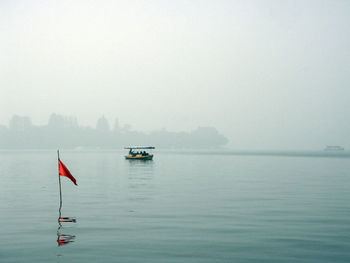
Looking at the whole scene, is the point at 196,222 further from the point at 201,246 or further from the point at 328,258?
the point at 328,258

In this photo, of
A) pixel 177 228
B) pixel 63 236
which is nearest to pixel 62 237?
pixel 63 236

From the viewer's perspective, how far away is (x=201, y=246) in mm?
17797

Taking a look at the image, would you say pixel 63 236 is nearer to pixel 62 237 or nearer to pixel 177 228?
pixel 62 237

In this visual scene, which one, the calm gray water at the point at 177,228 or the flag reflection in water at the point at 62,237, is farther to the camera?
the flag reflection in water at the point at 62,237

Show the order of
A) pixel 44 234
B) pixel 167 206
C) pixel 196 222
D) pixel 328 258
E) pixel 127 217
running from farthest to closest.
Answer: pixel 167 206 → pixel 127 217 → pixel 196 222 → pixel 44 234 → pixel 328 258

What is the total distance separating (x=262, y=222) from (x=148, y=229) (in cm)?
687

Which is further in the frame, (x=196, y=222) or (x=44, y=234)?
(x=196, y=222)

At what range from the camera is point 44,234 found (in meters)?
20.4

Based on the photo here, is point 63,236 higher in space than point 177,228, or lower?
higher

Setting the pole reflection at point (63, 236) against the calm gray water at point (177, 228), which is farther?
the pole reflection at point (63, 236)

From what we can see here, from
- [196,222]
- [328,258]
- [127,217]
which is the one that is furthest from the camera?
[127,217]

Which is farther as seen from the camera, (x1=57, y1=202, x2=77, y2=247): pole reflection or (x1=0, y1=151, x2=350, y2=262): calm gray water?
(x1=57, y1=202, x2=77, y2=247): pole reflection

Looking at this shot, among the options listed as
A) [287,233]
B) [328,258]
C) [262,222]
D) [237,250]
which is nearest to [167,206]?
[262,222]

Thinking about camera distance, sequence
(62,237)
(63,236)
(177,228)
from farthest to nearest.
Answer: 1. (177,228)
2. (63,236)
3. (62,237)
